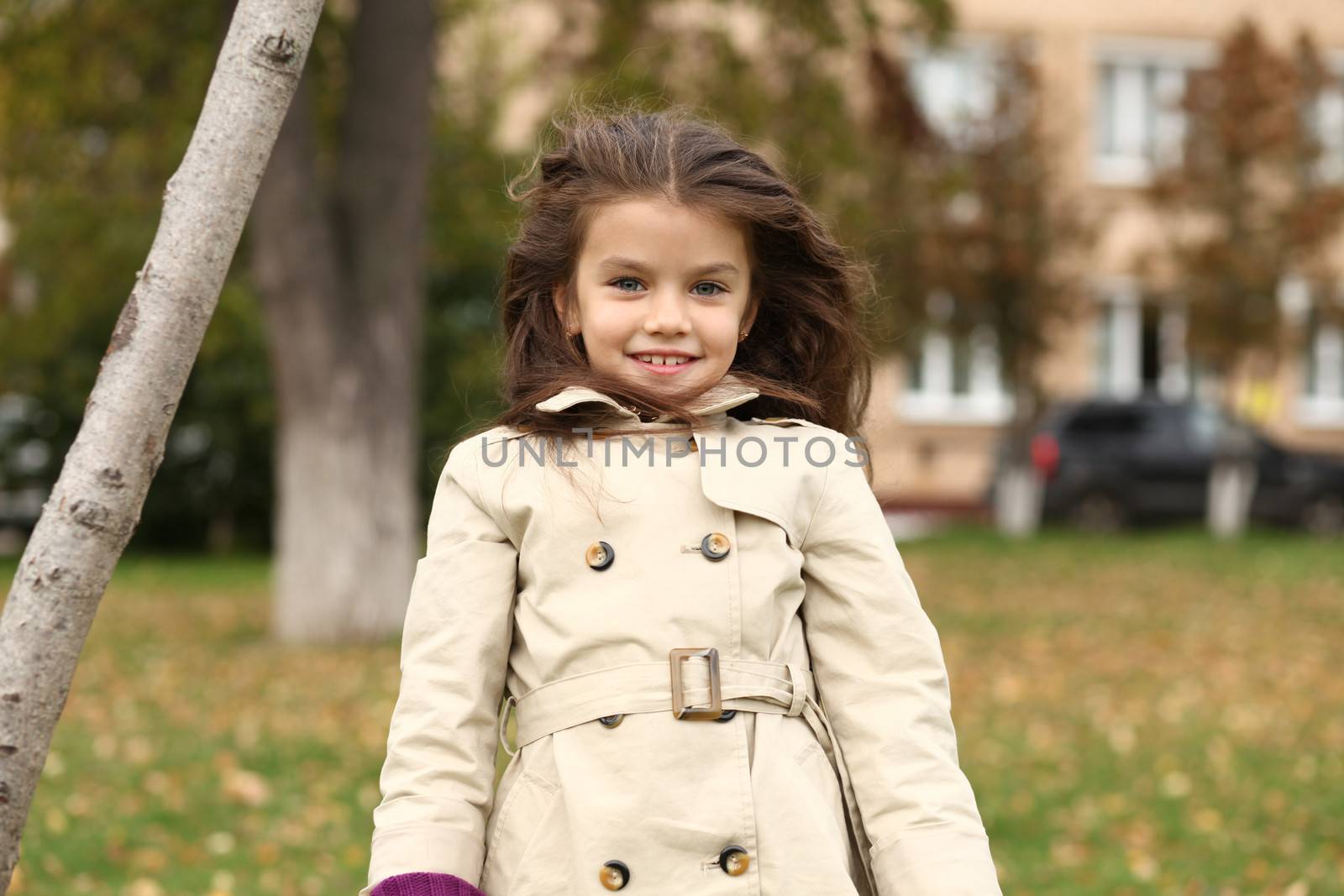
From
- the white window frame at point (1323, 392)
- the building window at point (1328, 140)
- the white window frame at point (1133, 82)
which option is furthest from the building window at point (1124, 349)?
the building window at point (1328, 140)

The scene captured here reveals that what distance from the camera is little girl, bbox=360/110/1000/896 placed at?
2.03 meters

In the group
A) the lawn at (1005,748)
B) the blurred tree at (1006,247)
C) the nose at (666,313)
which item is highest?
the nose at (666,313)

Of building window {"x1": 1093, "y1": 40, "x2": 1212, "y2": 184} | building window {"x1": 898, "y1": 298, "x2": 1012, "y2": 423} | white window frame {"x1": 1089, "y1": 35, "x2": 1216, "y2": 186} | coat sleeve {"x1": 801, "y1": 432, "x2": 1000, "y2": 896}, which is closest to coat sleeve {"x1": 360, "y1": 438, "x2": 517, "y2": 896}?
coat sleeve {"x1": 801, "y1": 432, "x2": 1000, "y2": 896}

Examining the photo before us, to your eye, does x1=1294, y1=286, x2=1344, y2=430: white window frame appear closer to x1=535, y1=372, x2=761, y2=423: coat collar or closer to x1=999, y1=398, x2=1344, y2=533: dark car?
x1=999, y1=398, x2=1344, y2=533: dark car

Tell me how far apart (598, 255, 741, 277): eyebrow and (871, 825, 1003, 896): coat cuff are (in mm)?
784

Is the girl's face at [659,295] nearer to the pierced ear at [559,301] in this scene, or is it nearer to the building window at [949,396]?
the pierced ear at [559,301]

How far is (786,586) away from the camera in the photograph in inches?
84.8

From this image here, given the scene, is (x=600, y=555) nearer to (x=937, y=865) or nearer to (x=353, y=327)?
(x=937, y=865)

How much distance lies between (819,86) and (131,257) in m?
5.60

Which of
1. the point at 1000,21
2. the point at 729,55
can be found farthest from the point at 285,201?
the point at 1000,21

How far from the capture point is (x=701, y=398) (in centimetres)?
226

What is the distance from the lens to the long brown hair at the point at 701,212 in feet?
7.43

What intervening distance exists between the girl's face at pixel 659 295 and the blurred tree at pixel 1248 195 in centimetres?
1708

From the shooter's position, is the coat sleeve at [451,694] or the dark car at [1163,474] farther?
the dark car at [1163,474]
